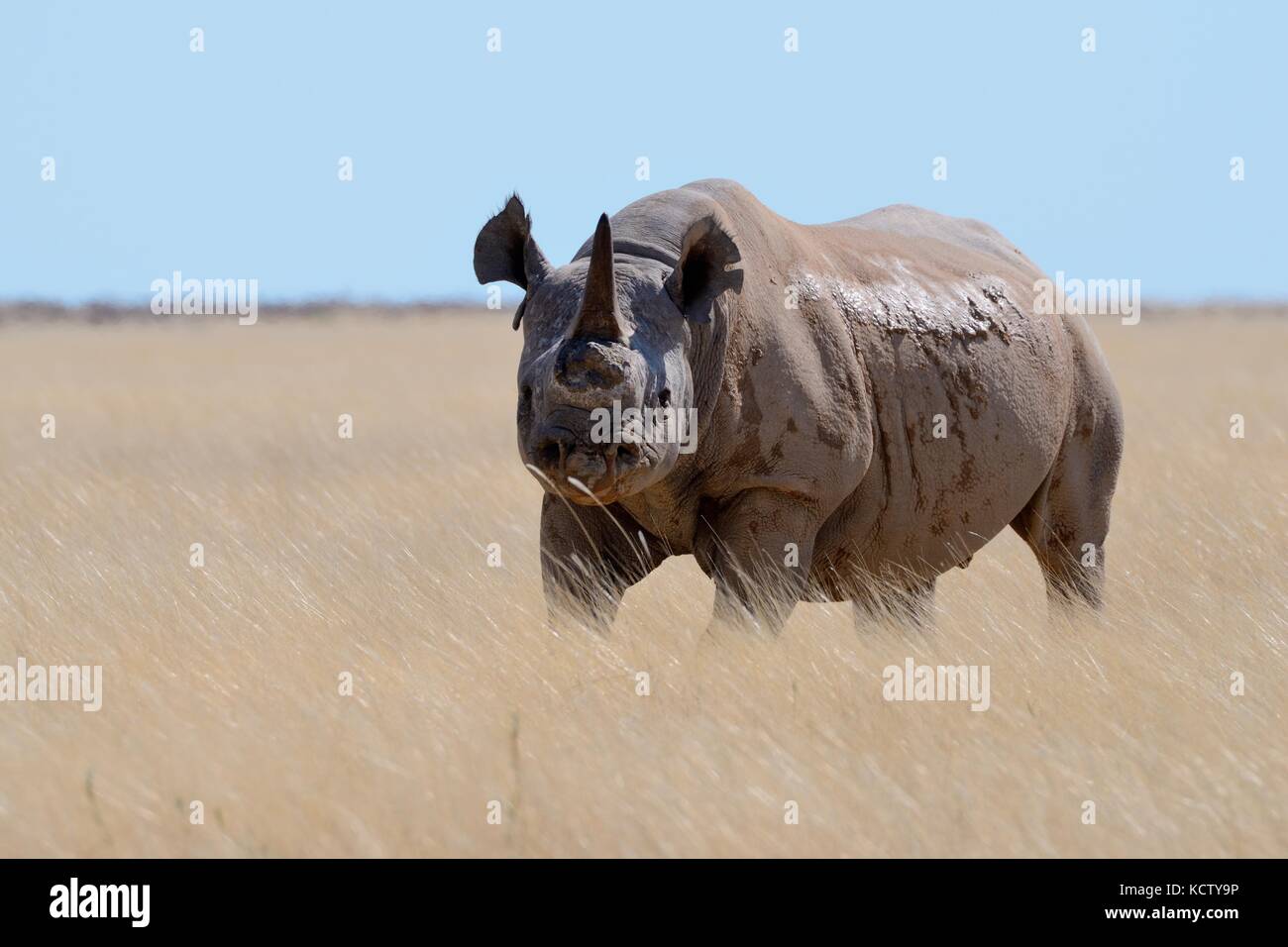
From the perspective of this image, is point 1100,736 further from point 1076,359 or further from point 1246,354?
point 1246,354

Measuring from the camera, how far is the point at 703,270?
21.6 ft

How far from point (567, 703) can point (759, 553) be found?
1077 millimetres

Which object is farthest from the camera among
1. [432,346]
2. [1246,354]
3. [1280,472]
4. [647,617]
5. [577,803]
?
[432,346]

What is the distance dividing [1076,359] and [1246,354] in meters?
28.0

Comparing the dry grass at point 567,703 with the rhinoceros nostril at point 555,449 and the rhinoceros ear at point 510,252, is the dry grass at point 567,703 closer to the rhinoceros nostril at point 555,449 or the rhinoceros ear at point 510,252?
the rhinoceros nostril at point 555,449

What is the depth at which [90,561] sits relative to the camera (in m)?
9.51

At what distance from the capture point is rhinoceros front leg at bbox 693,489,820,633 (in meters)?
6.79

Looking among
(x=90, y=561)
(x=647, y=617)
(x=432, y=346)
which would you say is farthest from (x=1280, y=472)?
Answer: (x=432, y=346)
